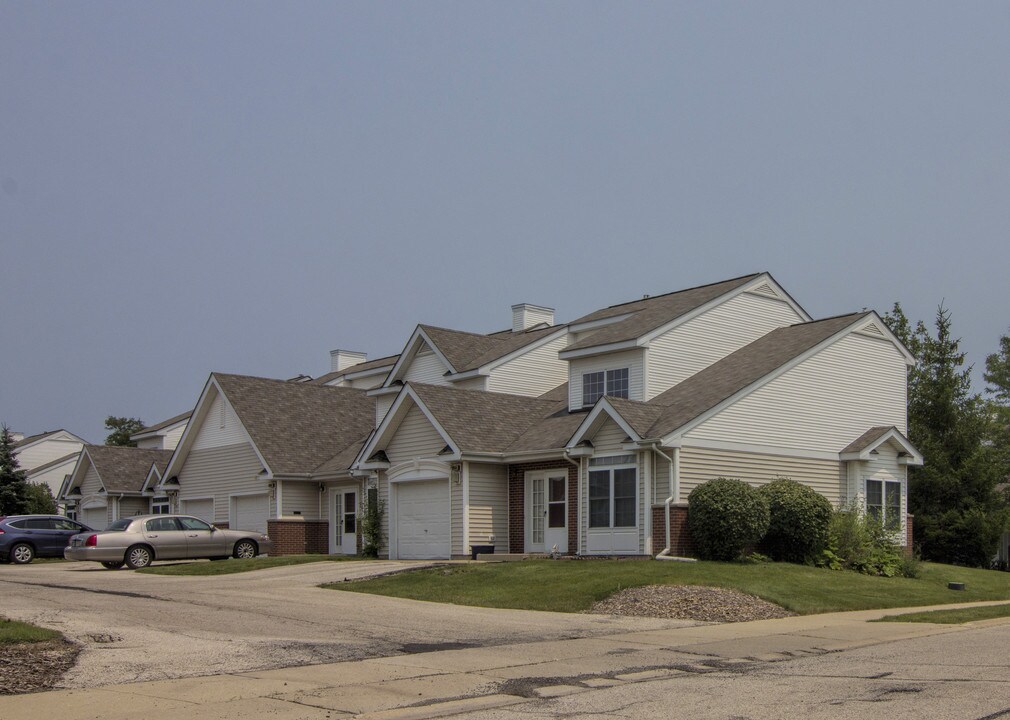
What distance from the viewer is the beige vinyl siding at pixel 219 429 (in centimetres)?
3909

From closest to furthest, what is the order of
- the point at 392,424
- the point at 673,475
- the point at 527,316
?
the point at 673,475 < the point at 392,424 < the point at 527,316

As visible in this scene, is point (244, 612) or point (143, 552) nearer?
point (244, 612)

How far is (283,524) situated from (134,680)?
25041 mm

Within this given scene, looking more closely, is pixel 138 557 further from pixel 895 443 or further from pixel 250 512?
pixel 895 443

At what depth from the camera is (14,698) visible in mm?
10711

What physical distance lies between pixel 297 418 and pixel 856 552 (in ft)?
64.7

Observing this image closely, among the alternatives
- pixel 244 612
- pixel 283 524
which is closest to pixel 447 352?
pixel 283 524

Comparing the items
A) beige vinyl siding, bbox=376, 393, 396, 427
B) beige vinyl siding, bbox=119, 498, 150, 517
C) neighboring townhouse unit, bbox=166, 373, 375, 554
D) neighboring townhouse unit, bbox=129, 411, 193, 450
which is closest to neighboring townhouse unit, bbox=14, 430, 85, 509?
neighboring townhouse unit, bbox=129, 411, 193, 450

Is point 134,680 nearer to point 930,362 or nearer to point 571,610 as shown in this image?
point 571,610

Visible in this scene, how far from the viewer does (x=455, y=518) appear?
30516 millimetres

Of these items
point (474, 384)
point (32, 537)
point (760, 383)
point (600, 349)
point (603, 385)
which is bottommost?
point (32, 537)

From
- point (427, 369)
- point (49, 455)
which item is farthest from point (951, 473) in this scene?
point (49, 455)

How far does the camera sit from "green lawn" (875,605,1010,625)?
18469mm

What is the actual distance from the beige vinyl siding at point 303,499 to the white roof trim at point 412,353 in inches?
168
